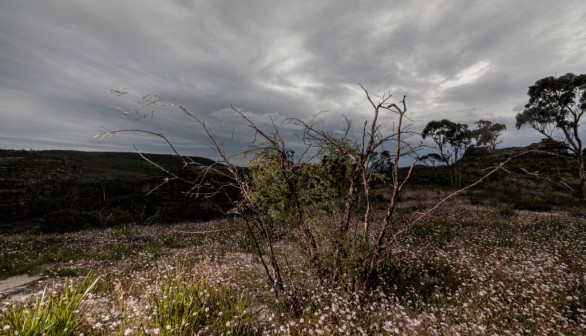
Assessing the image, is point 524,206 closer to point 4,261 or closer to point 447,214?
point 447,214

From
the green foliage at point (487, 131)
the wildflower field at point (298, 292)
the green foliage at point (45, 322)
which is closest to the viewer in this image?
the green foliage at point (45, 322)

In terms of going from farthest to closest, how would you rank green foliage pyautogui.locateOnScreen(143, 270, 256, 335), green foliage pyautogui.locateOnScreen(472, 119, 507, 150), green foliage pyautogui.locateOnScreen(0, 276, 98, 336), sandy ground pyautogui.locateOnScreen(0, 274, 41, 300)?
green foliage pyautogui.locateOnScreen(472, 119, 507, 150) → sandy ground pyautogui.locateOnScreen(0, 274, 41, 300) → green foliage pyautogui.locateOnScreen(143, 270, 256, 335) → green foliage pyautogui.locateOnScreen(0, 276, 98, 336)

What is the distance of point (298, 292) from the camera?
19.9ft

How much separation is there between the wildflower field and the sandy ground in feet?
0.61

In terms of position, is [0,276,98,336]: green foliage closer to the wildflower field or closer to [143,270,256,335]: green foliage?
the wildflower field

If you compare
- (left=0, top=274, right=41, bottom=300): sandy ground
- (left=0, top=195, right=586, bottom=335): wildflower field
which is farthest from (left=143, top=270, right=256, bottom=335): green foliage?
(left=0, top=274, right=41, bottom=300): sandy ground

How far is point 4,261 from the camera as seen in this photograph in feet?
34.4

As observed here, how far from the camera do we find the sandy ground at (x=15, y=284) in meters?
7.49

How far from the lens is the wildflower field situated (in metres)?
4.52

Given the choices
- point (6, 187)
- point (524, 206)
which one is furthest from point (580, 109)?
point (6, 187)

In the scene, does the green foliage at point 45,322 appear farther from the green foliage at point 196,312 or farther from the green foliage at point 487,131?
the green foliage at point 487,131

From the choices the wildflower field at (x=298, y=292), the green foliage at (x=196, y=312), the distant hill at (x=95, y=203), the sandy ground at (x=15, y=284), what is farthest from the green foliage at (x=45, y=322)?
the distant hill at (x=95, y=203)

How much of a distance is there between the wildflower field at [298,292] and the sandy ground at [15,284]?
19 centimetres

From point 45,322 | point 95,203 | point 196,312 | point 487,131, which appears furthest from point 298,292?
point 487,131
